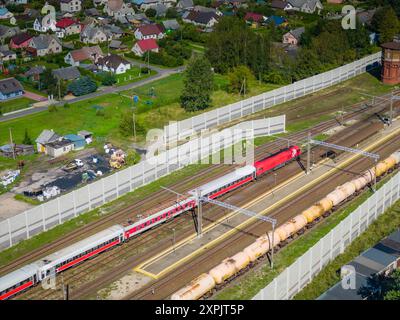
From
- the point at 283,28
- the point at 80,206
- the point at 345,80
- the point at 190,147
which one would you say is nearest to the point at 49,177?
the point at 80,206

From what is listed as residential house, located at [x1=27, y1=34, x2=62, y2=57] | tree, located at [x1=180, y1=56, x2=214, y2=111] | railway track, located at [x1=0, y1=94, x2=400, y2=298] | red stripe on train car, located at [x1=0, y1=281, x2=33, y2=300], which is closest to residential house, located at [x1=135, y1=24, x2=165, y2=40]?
residential house, located at [x1=27, y1=34, x2=62, y2=57]

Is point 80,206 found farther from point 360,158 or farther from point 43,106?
point 43,106

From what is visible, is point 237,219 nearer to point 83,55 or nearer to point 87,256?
point 87,256

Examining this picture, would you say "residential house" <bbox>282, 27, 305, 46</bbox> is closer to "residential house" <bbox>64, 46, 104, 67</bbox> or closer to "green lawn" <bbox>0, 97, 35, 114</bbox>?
"residential house" <bbox>64, 46, 104, 67</bbox>

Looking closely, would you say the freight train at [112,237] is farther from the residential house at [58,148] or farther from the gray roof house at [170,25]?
the gray roof house at [170,25]

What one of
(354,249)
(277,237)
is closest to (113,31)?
(277,237)

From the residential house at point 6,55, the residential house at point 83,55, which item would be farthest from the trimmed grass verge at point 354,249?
the residential house at point 6,55
